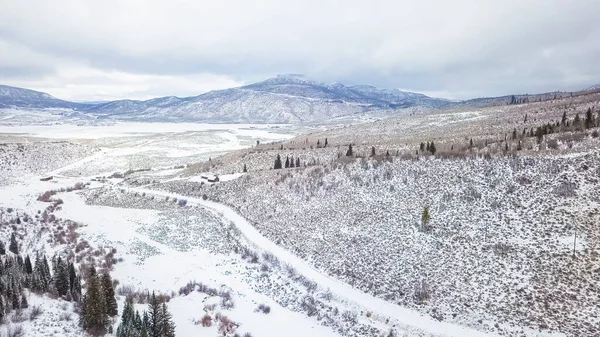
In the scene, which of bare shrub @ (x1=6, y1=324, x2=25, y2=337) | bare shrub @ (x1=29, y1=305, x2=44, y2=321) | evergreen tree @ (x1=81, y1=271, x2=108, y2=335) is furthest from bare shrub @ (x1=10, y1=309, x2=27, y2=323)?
evergreen tree @ (x1=81, y1=271, x2=108, y2=335)

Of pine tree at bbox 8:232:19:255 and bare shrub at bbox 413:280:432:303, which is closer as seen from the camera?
bare shrub at bbox 413:280:432:303

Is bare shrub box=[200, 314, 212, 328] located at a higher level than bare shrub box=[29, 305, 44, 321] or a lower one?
lower

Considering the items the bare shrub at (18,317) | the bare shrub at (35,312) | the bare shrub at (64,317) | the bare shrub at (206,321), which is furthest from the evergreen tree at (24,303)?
the bare shrub at (206,321)

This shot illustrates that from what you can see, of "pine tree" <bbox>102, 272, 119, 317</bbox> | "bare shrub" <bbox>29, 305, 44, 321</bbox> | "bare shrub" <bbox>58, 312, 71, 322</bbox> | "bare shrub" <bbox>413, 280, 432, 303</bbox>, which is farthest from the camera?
"bare shrub" <bbox>413, 280, 432, 303</bbox>

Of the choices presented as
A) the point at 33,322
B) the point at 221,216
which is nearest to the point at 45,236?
the point at 221,216

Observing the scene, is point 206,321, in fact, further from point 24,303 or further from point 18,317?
point 24,303

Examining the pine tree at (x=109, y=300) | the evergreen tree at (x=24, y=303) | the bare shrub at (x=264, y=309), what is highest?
the evergreen tree at (x=24, y=303)

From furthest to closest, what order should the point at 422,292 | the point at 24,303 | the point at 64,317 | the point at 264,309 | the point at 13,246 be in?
the point at 13,246, the point at 264,309, the point at 422,292, the point at 64,317, the point at 24,303

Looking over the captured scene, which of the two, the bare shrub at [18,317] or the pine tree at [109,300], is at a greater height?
the bare shrub at [18,317]

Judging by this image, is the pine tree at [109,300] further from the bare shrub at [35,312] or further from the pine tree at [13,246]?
the pine tree at [13,246]

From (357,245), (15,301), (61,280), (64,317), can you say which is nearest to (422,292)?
(357,245)

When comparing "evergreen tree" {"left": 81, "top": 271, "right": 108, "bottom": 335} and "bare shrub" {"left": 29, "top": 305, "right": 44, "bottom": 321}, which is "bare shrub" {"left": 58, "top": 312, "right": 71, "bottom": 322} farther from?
"bare shrub" {"left": 29, "top": 305, "right": 44, "bottom": 321}
